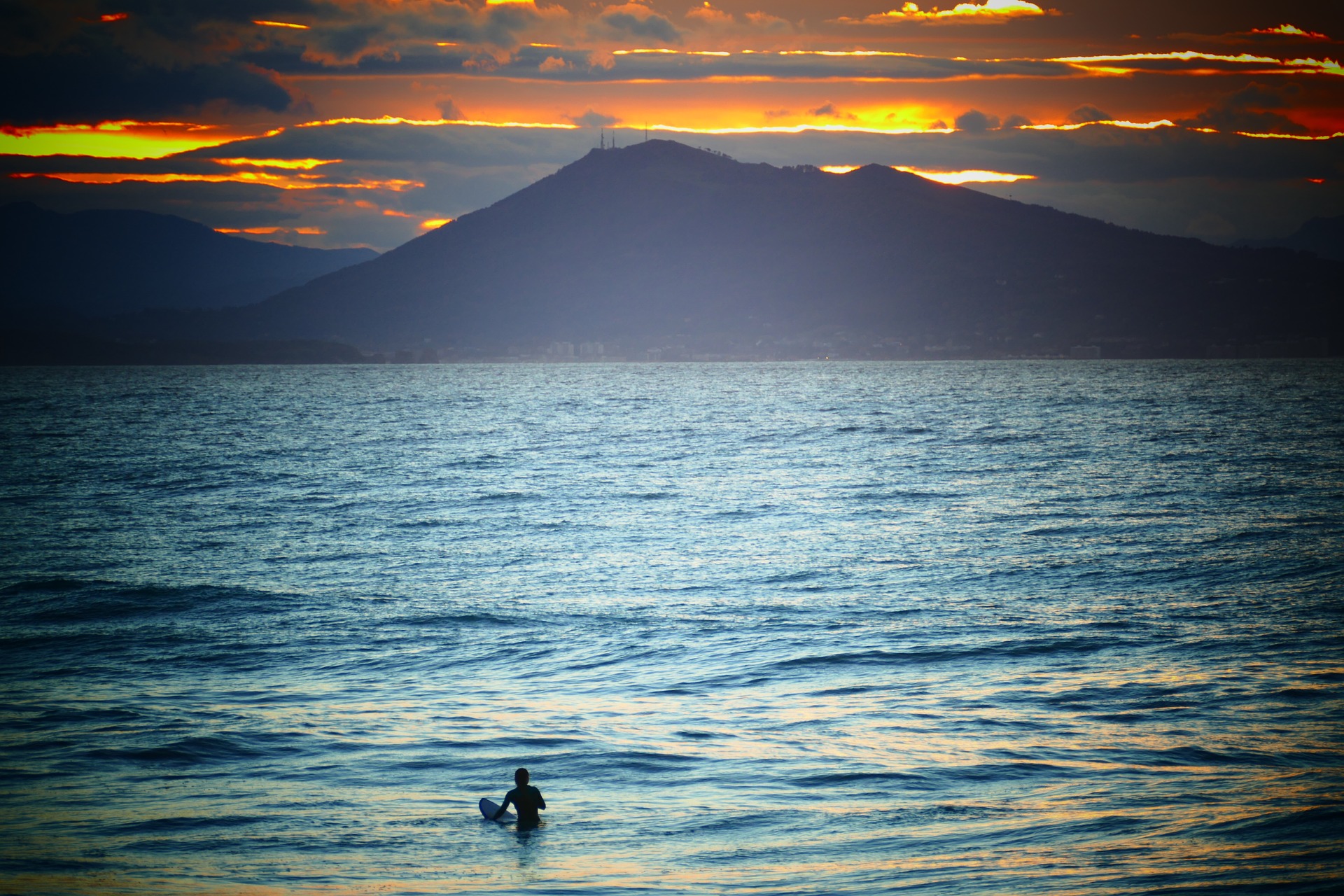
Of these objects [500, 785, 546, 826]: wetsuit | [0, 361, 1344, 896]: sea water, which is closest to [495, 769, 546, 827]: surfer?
[500, 785, 546, 826]: wetsuit

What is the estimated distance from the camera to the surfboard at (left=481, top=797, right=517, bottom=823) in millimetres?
16250

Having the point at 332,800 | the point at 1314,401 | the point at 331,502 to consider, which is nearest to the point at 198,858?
the point at 332,800

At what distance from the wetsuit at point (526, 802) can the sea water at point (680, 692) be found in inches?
8.9

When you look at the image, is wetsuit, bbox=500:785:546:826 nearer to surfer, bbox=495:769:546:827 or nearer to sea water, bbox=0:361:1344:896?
surfer, bbox=495:769:546:827

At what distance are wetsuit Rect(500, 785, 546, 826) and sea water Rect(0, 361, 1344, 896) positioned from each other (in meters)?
0.23

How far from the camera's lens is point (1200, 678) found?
78.0 feet

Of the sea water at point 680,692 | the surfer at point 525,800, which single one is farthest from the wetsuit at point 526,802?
the sea water at point 680,692

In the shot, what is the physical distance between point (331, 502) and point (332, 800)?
4373 cm

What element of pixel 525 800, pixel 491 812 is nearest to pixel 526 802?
pixel 525 800

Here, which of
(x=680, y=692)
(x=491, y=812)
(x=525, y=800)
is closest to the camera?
(x=525, y=800)

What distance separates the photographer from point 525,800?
1593 centimetres

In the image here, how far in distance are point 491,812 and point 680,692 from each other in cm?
777

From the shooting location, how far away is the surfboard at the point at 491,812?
16250 millimetres

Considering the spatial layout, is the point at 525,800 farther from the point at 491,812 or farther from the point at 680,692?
the point at 680,692
